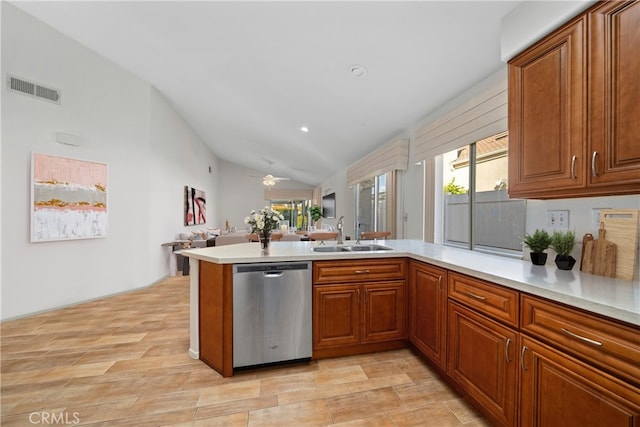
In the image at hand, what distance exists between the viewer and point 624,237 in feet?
4.59

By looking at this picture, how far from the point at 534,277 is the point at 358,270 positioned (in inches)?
46.9

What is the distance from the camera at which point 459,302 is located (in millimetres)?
1771

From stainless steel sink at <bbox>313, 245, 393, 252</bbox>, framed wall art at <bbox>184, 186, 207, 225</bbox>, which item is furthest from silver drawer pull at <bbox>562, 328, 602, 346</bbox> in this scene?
framed wall art at <bbox>184, 186, 207, 225</bbox>

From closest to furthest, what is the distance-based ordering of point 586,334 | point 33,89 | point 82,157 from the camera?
1. point 586,334
2. point 33,89
3. point 82,157

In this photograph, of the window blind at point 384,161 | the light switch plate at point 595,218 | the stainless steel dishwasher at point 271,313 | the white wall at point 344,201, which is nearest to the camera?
the light switch plate at point 595,218

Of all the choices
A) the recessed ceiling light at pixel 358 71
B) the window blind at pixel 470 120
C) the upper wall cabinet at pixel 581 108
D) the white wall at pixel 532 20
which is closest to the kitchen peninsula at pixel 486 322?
the upper wall cabinet at pixel 581 108

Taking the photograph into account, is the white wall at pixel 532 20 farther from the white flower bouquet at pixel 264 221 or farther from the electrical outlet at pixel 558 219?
the white flower bouquet at pixel 264 221

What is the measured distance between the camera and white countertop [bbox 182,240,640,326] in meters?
1.03

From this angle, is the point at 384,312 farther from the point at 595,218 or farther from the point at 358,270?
the point at 595,218

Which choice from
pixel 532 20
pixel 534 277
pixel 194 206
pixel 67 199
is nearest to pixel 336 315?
pixel 534 277

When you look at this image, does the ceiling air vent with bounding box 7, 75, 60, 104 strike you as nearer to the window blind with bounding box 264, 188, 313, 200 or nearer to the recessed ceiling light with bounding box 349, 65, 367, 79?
the recessed ceiling light with bounding box 349, 65, 367, 79

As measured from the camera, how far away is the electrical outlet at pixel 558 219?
5.65 feet

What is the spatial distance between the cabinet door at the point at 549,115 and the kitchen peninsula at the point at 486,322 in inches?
21.7

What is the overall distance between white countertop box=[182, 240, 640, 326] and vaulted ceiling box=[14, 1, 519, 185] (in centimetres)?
169
